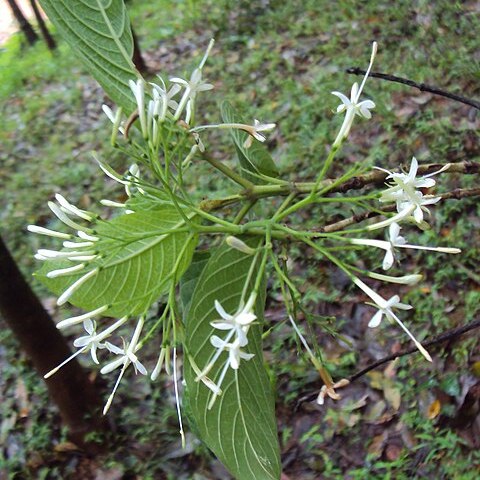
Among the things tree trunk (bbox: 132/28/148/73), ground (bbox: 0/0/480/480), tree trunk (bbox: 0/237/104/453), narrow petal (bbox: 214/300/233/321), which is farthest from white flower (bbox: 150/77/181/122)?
tree trunk (bbox: 132/28/148/73)

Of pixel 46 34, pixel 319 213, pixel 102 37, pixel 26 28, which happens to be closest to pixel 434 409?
pixel 319 213

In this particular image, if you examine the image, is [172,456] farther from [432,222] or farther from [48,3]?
[48,3]

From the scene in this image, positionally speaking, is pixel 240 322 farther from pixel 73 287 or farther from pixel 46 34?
pixel 46 34

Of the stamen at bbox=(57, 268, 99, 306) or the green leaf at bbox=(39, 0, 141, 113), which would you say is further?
the green leaf at bbox=(39, 0, 141, 113)

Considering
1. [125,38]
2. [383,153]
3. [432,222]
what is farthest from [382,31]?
[125,38]

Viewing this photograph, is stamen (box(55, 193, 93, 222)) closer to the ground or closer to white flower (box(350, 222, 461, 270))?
white flower (box(350, 222, 461, 270))

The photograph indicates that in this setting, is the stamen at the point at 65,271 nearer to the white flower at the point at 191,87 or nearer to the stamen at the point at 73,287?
the stamen at the point at 73,287

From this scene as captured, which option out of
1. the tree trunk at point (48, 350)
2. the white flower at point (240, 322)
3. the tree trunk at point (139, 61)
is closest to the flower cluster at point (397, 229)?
the white flower at point (240, 322)
